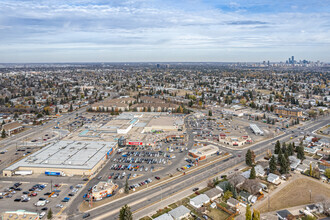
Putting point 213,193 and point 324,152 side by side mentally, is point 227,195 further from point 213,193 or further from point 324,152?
point 324,152

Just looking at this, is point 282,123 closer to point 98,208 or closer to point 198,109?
point 198,109

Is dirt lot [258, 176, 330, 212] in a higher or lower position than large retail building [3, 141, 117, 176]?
lower

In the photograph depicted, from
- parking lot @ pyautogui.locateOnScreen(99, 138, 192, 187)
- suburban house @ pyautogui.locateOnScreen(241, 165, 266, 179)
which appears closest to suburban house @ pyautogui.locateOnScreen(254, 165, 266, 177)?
suburban house @ pyautogui.locateOnScreen(241, 165, 266, 179)

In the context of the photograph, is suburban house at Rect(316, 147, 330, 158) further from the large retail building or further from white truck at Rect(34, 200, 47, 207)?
white truck at Rect(34, 200, 47, 207)

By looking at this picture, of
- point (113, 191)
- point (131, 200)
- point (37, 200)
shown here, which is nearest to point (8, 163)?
point (37, 200)

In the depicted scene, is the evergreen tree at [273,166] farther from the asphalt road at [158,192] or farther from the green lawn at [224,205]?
the green lawn at [224,205]

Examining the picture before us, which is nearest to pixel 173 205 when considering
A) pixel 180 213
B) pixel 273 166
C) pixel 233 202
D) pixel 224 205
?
pixel 180 213
